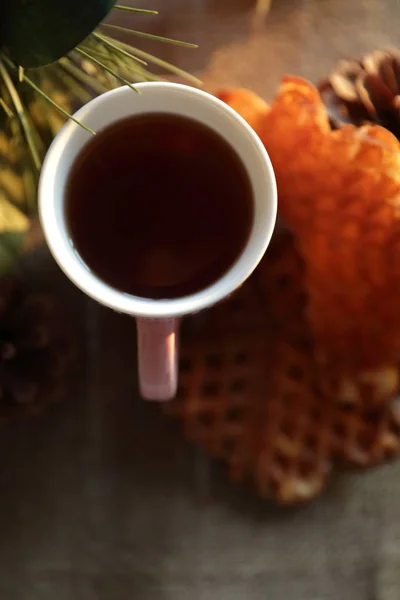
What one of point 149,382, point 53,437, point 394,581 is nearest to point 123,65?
point 149,382

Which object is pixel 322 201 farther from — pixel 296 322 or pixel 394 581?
pixel 394 581

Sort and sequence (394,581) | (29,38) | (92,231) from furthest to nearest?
(394,581) → (92,231) → (29,38)

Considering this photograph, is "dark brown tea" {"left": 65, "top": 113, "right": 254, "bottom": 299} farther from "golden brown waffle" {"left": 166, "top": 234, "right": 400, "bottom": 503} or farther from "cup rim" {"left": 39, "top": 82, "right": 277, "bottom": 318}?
"golden brown waffle" {"left": 166, "top": 234, "right": 400, "bottom": 503}

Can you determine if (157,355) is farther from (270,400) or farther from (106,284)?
(270,400)

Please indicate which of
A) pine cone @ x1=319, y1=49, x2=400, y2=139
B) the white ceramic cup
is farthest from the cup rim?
pine cone @ x1=319, y1=49, x2=400, y2=139

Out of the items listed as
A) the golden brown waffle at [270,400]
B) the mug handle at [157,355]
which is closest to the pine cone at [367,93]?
the golden brown waffle at [270,400]

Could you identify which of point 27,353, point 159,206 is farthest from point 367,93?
point 27,353
